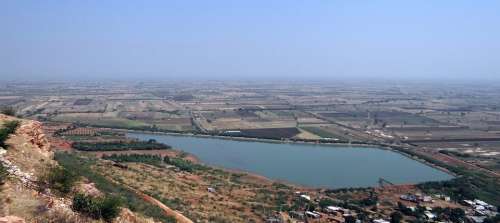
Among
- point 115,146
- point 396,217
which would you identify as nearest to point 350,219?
point 396,217

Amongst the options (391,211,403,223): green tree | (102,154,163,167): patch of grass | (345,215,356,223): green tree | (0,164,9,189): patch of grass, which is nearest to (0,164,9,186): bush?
(0,164,9,189): patch of grass

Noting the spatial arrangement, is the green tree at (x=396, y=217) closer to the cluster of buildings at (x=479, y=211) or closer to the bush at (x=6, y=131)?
the cluster of buildings at (x=479, y=211)

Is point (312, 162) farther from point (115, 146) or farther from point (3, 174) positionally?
point (3, 174)

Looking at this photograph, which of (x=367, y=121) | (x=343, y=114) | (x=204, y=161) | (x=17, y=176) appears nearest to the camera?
(x=17, y=176)

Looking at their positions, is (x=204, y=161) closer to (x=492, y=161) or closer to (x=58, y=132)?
(x=58, y=132)

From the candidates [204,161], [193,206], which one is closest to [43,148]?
[193,206]

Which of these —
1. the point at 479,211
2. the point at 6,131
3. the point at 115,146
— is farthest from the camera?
the point at 115,146

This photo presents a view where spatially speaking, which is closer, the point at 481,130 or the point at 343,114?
the point at 481,130
